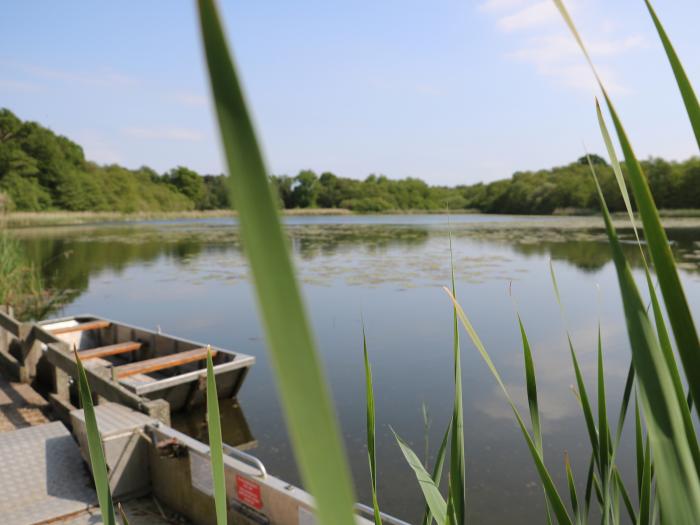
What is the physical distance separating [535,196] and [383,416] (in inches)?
2336

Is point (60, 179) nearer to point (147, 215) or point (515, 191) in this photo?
point (147, 215)

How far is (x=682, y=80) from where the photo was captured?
0.31 meters

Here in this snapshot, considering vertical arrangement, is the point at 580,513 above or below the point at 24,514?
above

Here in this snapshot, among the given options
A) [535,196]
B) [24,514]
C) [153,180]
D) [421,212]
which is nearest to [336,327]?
[24,514]

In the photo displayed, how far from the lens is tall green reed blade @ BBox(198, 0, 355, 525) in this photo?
0.14 metres

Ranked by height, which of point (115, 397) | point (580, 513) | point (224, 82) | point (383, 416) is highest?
point (224, 82)

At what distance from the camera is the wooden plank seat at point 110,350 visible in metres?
6.01

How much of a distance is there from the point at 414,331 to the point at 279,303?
29.6 ft

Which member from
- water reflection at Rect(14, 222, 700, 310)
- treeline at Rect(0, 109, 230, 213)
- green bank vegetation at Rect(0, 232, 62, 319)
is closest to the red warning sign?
green bank vegetation at Rect(0, 232, 62, 319)

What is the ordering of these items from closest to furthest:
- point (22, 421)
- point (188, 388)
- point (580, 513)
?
point (580, 513) → point (22, 421) → point (188, 388)

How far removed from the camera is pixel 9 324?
18.7 feet

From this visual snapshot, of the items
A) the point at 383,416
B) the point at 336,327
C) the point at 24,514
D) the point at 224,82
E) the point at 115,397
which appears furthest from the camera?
the point at 336,327

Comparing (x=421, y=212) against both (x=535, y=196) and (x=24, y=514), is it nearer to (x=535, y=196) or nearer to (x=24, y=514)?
(x=535, y=196)

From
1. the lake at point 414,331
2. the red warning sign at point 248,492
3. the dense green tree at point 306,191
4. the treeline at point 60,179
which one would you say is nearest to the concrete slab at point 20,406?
the lake at point 414,331
